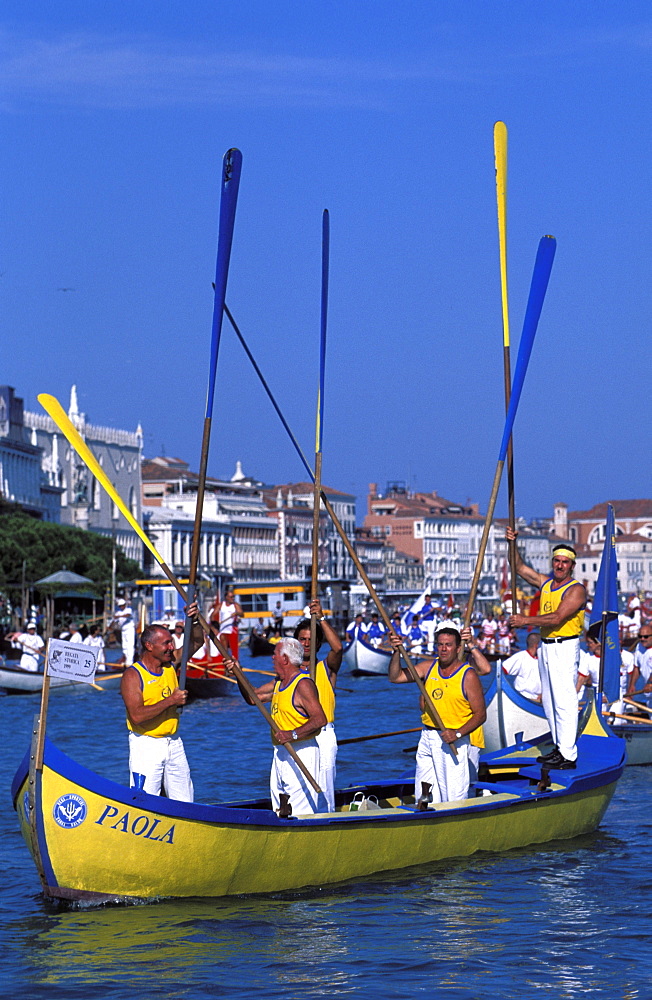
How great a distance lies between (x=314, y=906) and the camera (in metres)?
10.6

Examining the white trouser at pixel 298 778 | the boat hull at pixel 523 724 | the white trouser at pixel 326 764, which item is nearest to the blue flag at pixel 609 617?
the boat hull at pixel 523 724

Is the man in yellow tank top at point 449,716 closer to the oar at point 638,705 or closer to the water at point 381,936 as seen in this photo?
the water at point 381,936

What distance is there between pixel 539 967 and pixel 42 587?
51005 mm

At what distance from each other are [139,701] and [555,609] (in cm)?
369

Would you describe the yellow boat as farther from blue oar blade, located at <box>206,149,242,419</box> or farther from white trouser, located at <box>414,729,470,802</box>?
blue oar blade, located at <box>206,149,242,419</box>

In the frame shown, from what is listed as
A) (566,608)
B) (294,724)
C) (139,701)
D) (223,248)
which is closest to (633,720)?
(566,608)

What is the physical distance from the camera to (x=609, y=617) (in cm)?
1587

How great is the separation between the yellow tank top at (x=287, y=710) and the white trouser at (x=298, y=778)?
0.67 ft

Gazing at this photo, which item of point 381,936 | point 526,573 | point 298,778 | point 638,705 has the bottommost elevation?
point 381,936

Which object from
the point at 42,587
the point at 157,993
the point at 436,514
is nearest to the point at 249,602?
the point at 42,587

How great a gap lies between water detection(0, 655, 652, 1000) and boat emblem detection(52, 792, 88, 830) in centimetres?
70

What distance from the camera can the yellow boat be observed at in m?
9.74

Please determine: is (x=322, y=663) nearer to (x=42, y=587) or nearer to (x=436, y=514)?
(x=42, y=587)

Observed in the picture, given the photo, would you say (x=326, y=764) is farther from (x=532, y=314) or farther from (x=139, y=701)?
(x=532, y=314)
